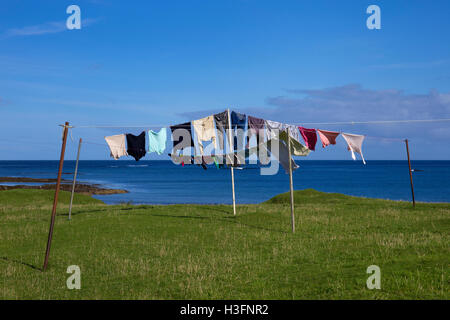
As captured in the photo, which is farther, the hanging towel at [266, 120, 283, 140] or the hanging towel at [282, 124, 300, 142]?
the hanging towel at [266, 120, 283, 140]

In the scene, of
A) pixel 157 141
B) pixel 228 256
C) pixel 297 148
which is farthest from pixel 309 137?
pixel 228 256

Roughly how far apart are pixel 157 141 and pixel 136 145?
131 cm

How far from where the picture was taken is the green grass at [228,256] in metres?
9.80

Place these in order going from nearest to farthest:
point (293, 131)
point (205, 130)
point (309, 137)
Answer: point (293, 131) → point (309, 137) → point (205, 130)

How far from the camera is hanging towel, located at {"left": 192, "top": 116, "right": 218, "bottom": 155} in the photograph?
2131 cm

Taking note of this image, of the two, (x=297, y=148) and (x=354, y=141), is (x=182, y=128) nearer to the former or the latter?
(x=297, y=148)

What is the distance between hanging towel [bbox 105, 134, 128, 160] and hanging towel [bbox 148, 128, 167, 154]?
161 centimetres

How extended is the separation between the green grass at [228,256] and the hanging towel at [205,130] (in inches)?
178

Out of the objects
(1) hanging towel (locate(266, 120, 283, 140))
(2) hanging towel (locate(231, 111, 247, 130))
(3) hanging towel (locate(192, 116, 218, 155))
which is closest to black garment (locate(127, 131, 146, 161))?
(3) hanging towel (locate(192, 116, 218, 155))

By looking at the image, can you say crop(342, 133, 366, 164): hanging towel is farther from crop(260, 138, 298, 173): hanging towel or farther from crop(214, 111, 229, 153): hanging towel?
crop(214, 111, 229, 153): hanging towel

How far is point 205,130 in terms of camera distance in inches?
846

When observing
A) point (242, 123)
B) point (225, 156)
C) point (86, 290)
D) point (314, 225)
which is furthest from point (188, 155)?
point (86, 290)
